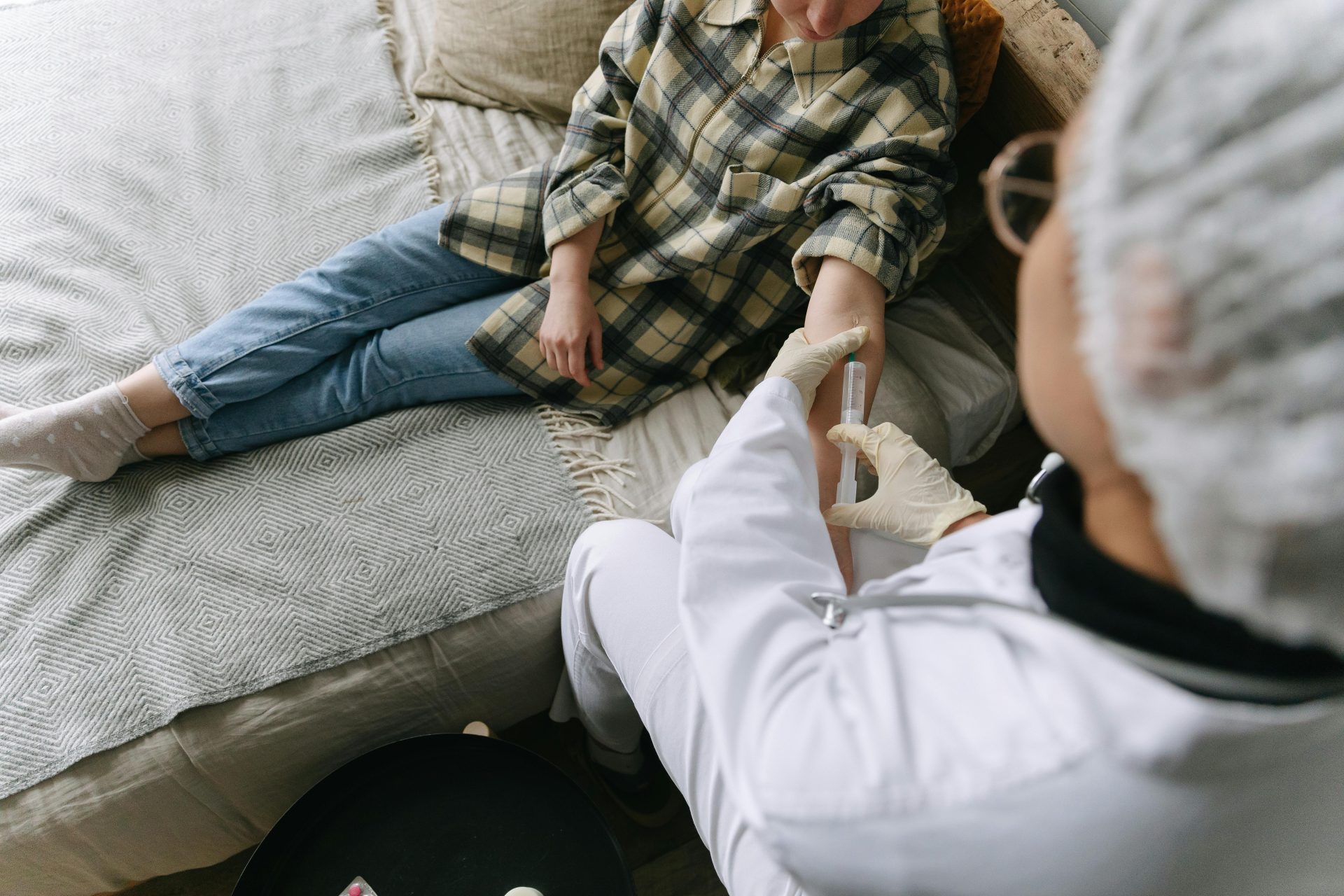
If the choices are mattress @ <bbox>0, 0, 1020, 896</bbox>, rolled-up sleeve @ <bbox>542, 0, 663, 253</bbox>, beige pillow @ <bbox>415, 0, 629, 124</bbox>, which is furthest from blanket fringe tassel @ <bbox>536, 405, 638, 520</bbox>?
beige pillow @ <bbox>415, 0, 629, 124</bbox>

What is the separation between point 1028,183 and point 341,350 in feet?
3.20

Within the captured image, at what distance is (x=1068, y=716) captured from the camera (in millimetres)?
391

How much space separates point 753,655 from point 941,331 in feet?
2.76

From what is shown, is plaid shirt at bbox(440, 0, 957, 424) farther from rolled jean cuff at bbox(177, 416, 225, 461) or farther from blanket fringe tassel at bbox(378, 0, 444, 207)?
rolled jean cuff at bbox(177, 416, 225, 461)

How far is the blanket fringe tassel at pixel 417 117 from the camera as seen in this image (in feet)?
4.30

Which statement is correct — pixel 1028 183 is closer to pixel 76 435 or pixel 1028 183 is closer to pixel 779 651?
pixel 779 651

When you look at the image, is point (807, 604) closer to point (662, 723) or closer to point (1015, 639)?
point (1015, 639)

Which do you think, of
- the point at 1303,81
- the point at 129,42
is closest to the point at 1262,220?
the point at 1303,81

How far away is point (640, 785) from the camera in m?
1.13

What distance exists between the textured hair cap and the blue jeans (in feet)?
2.94

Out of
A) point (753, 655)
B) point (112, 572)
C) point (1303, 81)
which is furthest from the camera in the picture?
point (112, 572)

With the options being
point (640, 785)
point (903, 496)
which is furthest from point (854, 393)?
point (640, 785)

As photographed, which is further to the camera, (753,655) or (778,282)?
(778,282)

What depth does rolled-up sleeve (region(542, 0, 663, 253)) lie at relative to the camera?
105 centimetres
